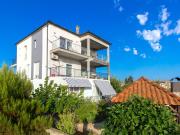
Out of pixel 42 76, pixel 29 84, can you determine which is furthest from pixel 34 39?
pixel 29 84

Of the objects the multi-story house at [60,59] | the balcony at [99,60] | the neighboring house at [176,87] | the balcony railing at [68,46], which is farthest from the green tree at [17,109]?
the balcony at [99,60]

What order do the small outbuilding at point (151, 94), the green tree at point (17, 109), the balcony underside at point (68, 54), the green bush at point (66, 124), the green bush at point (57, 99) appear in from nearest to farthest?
the green tree at point (17, 109) → the small outbuilding at point (151, 94) → the green bush at point (66, 124) → the green bush at point (57, 99) → the balcony underside at point (68, 54)

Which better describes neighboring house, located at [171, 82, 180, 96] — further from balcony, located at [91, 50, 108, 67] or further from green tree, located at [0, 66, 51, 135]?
balcony, located at [91, 50, 108, 67]

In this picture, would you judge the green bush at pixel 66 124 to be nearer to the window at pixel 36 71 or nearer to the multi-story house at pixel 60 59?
the multi-story house at pixel 60 59

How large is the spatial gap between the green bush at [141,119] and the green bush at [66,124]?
6367mm

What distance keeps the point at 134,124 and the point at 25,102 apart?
5979 millimetres

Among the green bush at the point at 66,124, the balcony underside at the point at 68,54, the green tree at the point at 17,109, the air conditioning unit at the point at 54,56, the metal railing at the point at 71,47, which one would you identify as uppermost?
the metal railing at the point at 71,47

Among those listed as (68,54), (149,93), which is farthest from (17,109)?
(68,54)

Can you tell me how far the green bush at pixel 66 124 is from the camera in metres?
14.0

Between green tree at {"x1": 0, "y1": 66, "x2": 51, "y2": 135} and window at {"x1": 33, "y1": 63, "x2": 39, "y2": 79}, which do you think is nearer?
green tree at {"x1": 0, "y1": 66, "x2": 51, "y2": 135}

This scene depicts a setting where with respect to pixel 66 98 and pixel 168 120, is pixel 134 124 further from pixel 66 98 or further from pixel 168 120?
pixel 66 98

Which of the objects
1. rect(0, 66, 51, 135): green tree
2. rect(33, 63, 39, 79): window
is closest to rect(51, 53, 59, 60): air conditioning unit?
rect(33, 63, 39, 79): window

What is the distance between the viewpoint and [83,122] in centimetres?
1744

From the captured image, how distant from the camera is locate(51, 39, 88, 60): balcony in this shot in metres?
32.7
